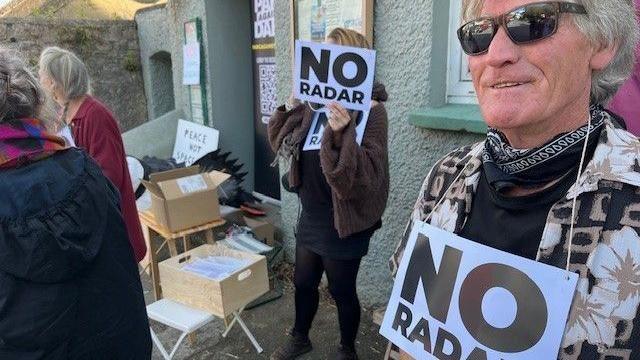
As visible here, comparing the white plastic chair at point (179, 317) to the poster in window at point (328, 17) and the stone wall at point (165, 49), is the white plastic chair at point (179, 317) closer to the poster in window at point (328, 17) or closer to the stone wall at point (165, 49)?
the poster in window at point (328, 17)

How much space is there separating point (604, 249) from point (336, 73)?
58.0 inches

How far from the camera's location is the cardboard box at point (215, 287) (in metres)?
2.62

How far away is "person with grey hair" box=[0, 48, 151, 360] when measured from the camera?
1314 mm

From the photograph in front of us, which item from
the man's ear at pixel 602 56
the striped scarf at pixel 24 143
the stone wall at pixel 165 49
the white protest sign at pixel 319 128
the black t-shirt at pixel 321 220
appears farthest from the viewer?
the stone wall at pixel 165 49

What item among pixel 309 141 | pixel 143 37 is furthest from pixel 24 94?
pixel 143 37

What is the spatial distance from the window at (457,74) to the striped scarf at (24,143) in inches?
88.0

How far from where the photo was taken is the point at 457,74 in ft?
9.39

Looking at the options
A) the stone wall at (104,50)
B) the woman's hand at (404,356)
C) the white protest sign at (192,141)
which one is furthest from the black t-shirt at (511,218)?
the stone wall at (104,50)

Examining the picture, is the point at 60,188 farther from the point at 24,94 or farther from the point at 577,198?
the point at 577,198

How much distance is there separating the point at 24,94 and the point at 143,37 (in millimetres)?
6782

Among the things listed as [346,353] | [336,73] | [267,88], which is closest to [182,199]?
[346,353]

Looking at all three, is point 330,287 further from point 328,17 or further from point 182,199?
point 328,17

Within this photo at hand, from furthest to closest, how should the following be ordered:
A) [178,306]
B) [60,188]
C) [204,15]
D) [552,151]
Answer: [204,15]
[178,306]
[60,188]
[552,151]

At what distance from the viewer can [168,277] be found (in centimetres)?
283
